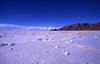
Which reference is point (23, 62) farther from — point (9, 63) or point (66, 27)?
point (66, 27)

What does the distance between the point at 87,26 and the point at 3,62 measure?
60008 millimetres

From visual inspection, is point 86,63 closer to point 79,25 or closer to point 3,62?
point 3,62

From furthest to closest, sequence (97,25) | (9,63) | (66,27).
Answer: (66,27) < (97,25) < (9,63)

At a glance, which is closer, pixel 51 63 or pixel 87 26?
pixel 51 63

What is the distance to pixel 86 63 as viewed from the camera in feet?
9.29

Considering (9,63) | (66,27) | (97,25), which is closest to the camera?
(9,63)

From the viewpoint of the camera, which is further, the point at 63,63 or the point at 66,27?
the point at 66,27

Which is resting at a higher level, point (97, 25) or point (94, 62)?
point (97, 25)

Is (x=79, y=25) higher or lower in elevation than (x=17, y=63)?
higher

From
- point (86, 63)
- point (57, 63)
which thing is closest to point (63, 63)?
point (57, 63)

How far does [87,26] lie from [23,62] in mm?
59810

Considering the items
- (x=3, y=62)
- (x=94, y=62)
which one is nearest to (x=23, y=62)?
(x=3, y=62)

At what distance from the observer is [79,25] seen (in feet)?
197

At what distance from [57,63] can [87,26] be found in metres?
59.6
